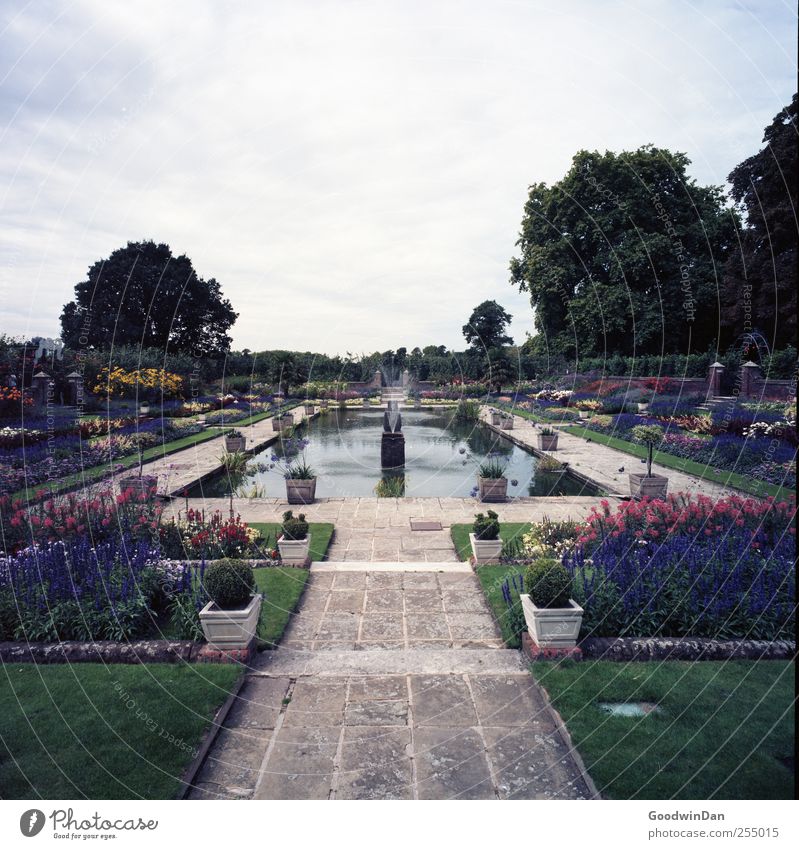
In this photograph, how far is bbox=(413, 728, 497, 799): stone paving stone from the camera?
4.09 m

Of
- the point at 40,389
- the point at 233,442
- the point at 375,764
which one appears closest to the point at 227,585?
the point at 375,764

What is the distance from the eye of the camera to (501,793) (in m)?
4.07

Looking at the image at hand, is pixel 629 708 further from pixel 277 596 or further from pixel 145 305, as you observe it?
pixel 145 305

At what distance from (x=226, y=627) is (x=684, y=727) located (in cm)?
470

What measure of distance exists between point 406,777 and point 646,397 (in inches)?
1233

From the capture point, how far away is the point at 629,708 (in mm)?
5035

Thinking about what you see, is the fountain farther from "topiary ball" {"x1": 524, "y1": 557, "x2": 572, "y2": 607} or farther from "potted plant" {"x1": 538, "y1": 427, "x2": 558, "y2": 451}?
"topiary ball" {"x1": 524, "y1": 557, "x2": 572, "y2": 607}

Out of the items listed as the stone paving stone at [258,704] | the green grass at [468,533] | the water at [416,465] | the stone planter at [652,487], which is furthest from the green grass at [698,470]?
the stone paving stone at [258,704]

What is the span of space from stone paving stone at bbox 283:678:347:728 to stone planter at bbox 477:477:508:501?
9.02 meters

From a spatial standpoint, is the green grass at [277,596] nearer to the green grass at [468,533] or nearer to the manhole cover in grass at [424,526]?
the green grass at [468,533]

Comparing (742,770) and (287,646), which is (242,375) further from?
(742,770)

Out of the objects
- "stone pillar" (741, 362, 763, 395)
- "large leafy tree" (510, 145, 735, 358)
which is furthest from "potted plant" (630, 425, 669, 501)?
"large leafy tree" (510, 145, 735, 358)

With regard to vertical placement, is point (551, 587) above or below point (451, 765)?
above
